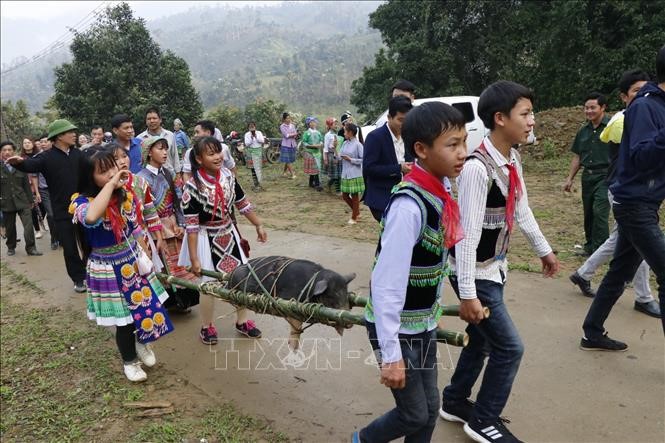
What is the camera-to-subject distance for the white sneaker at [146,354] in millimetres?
3541

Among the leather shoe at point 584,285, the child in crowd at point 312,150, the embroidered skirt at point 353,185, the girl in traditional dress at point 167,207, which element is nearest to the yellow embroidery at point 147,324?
the girl in traditional dress at point 167,207

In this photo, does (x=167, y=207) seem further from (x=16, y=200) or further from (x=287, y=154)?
(x=287, y=154)

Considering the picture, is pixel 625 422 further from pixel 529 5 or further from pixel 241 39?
pixel 241 39

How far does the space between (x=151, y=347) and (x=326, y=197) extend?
22.3 ft

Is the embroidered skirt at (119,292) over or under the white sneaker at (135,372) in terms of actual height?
over

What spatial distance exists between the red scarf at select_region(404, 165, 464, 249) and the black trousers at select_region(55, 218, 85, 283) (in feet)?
15.5

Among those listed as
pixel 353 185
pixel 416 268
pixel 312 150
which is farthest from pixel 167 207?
pixel 312 150

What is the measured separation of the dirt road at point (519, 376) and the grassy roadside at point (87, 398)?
0.16 m

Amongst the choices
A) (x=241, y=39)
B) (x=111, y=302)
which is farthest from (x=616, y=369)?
(x=241, y=39)

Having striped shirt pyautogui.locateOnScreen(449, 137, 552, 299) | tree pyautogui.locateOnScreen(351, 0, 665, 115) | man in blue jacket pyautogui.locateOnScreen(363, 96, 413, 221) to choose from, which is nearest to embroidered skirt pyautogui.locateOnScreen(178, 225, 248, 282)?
man in blue jacket pyautogui.locateOnScreen(363, 96, 413, 221)

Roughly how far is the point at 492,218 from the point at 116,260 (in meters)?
2.48

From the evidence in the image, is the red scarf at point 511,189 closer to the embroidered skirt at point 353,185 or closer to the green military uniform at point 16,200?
the embroidered skirt at point 353,185

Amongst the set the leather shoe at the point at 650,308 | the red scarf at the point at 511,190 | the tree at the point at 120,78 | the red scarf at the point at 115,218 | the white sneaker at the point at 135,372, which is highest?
the tree at the point at 120,78

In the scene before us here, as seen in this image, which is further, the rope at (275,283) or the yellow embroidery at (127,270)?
the yellow embroidery at (127,270)
